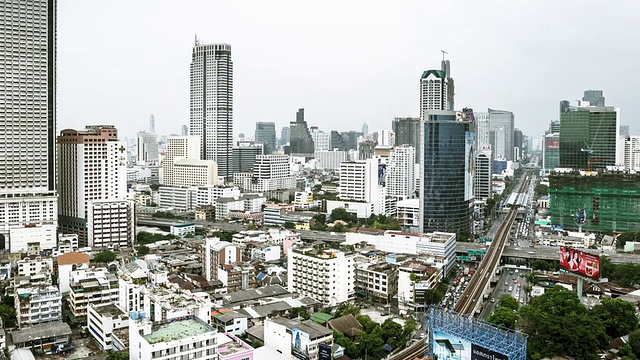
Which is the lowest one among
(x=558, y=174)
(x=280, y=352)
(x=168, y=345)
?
(x=280, y=352)

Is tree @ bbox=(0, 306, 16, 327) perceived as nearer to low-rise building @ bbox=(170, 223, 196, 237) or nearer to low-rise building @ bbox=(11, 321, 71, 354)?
low-rise building @ bbox=(11, 321, 71, 354)

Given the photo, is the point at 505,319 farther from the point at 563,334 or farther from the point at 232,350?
the point at 232,350

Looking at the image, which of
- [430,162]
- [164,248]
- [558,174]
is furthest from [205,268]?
[558,174]

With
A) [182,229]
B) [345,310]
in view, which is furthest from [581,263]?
[182,229]

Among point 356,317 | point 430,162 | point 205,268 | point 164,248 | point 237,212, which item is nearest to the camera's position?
point 356,317

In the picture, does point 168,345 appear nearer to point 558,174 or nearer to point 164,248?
point 164,248

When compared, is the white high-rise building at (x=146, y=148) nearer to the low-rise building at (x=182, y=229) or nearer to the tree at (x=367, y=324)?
the low-rise building at (x=182, y=229)
